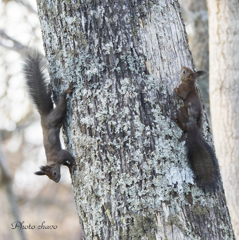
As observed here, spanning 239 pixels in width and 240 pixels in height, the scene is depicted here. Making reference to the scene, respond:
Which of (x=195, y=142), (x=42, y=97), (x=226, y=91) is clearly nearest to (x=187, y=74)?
(x=195, y=142)

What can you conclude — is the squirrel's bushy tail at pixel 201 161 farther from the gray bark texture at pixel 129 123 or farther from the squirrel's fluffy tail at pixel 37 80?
the squirrel's fluffy tail at pixel 37 80

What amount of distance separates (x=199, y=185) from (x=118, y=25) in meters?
0.85

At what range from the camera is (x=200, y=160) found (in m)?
1.48

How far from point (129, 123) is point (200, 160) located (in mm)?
387

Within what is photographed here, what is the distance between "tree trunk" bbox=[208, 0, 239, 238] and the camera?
3635 millimetres

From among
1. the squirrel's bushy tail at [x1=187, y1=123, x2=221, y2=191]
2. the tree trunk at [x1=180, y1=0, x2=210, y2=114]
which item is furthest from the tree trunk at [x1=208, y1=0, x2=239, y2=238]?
the squirrel's bushy tail at [x1=187, y1=123, x2=221, y2=191]

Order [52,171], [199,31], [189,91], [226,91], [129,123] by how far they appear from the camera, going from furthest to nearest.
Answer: [199,31] → [226,91] → [52,171] → [189,91] → [129,123]

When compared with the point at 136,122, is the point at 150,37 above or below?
above

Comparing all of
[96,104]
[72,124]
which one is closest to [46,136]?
[72,124]

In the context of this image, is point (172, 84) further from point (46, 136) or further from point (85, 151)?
point (46, 136)

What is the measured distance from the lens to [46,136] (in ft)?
7.71

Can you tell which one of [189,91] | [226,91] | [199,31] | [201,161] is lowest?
[201,161]

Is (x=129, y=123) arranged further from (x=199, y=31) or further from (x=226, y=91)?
(x=199, y=31)

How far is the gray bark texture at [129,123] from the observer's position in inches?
54.7
